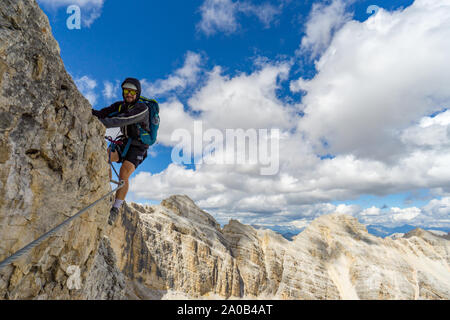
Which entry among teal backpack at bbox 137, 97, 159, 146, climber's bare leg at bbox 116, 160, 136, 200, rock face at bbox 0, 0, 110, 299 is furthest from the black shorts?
rock face at bbox 0, 0, 110, 299

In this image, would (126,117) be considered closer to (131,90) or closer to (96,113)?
(131,90)

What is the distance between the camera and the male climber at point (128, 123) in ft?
21.2

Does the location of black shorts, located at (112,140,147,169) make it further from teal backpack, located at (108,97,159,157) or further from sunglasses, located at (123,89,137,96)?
sunglasses, located at (123,89,137,96)

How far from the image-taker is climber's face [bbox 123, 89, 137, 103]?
681 centimetres

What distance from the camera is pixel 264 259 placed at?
177ft

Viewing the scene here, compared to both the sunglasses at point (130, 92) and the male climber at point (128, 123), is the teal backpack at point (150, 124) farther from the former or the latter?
the sunglasses at point (130, 92)

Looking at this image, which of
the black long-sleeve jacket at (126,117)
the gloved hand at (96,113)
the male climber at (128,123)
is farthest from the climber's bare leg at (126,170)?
the gloved hand at (96,113)

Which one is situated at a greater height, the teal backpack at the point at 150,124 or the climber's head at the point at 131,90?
the climber's head at the point at 131,90

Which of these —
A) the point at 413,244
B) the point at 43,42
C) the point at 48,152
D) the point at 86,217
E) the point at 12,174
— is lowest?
the point at 413,244

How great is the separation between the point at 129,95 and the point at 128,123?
1.00 metres
